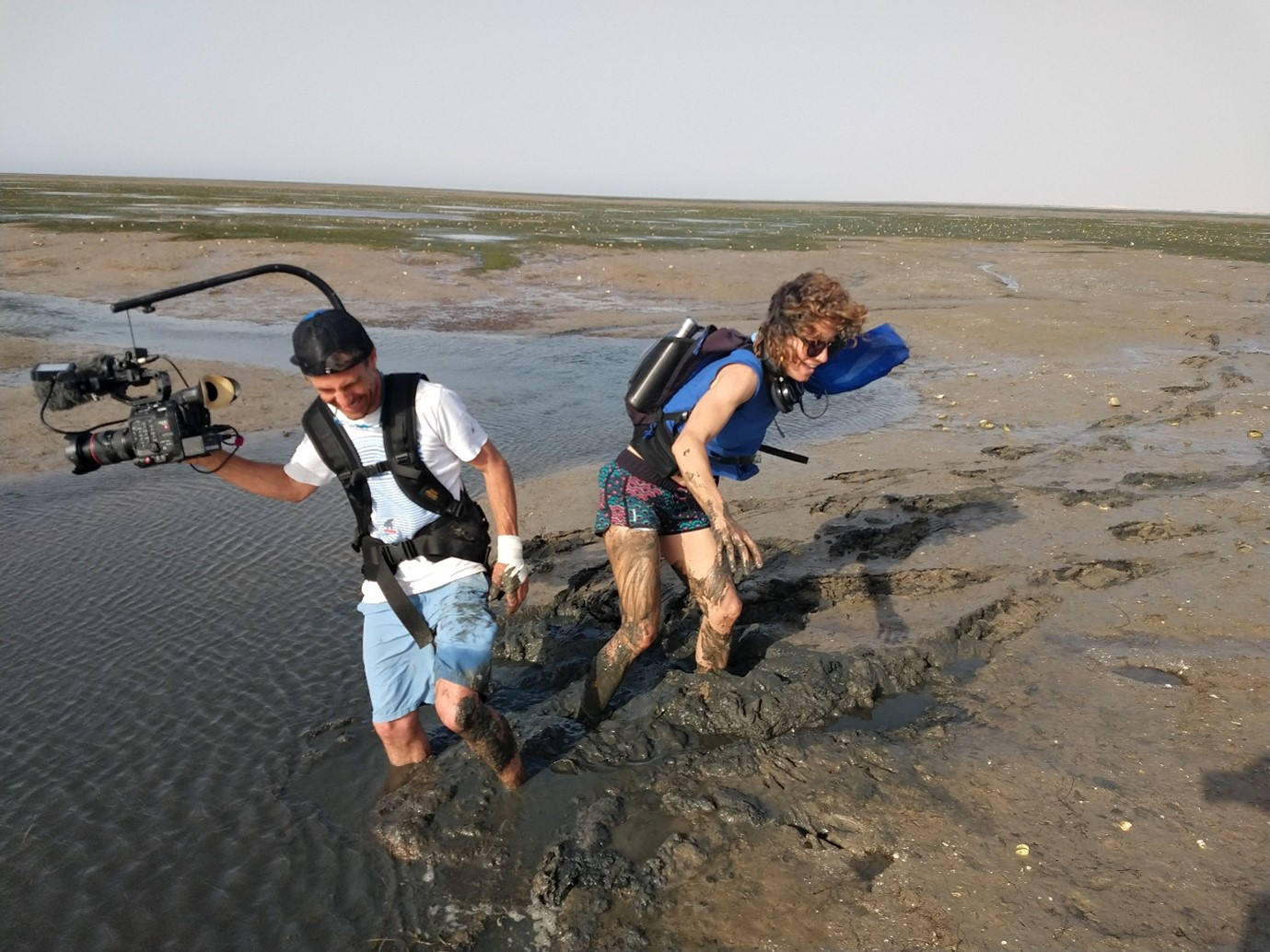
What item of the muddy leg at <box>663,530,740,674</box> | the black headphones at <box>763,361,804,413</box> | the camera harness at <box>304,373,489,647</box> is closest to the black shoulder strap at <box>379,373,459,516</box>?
the camera harness at <box>304,373,489,647</box>

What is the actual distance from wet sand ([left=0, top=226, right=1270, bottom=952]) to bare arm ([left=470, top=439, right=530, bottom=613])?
90cm

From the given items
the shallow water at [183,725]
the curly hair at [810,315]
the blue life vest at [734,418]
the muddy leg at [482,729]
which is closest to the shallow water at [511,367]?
the shallow water at [183,725]

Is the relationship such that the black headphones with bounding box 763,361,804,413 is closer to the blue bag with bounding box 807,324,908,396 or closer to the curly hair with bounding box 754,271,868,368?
the curly hair with bounding box 754,271,868,368

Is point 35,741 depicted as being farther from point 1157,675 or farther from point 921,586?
point 1157,675

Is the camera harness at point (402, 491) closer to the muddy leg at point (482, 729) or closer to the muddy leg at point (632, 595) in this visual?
the muddy leg at point (482, 729)

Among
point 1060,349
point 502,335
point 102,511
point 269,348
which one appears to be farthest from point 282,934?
point 1060,349

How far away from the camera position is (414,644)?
3.55 meters

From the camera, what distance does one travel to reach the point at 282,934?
3.05 meters

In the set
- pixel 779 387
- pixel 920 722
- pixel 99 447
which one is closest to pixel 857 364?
pixel 779 387

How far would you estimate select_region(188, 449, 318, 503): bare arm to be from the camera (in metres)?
3.21

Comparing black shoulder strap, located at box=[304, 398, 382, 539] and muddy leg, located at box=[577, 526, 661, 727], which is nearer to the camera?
black shoulder strap, located at box=[304, 398, 382, 539]

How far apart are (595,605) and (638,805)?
183 centimetres

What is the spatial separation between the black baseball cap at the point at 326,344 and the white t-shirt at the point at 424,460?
33 centimetres

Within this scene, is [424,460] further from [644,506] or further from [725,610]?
[725,610]
